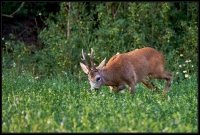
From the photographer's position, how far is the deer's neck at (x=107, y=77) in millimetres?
10773

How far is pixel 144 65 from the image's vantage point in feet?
36.8

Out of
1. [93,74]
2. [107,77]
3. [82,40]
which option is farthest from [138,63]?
[82,40]

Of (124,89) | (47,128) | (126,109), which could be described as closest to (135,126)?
(47,128)

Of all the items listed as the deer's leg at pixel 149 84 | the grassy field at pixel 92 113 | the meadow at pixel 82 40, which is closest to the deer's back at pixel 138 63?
the deer's leg at pixel 149 84

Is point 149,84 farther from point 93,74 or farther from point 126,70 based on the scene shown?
point 93,74

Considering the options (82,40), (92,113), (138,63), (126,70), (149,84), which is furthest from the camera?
(82,40)

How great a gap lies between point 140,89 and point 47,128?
512 cm

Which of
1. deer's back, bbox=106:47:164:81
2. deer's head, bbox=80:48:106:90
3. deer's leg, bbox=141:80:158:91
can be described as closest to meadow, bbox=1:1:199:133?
deer's leg, bbox=141:80:158:91

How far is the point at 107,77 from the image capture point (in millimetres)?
10820

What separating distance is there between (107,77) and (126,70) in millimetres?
344

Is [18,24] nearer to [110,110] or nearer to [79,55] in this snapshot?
[79,55]

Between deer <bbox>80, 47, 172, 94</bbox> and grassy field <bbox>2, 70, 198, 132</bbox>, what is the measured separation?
933 millimetres

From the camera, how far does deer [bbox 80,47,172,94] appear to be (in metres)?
10.6

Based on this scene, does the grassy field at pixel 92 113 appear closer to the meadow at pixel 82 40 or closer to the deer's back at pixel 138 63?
the meadow at pixel 82 40
